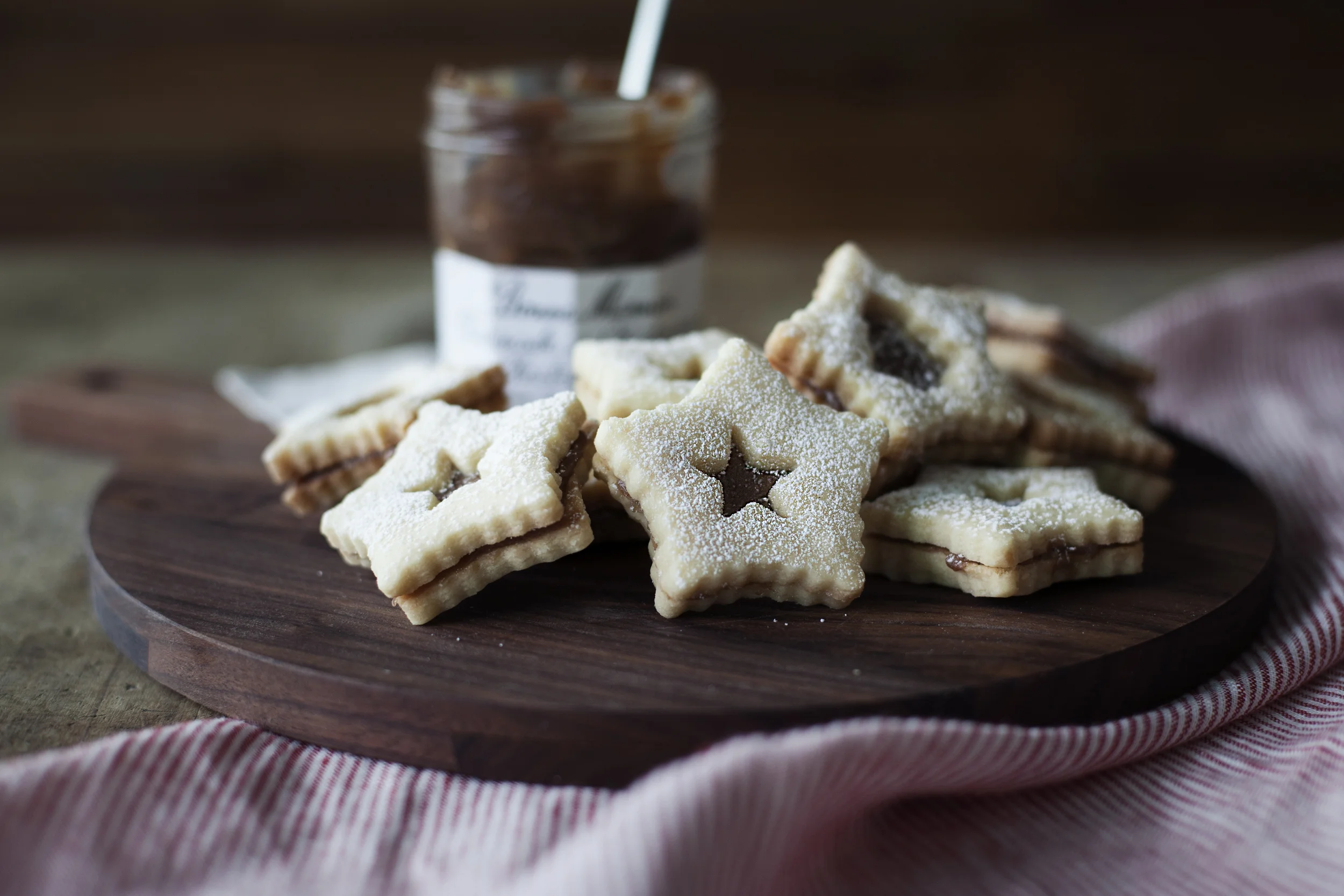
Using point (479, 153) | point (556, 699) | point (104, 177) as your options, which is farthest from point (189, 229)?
point (556, 699)

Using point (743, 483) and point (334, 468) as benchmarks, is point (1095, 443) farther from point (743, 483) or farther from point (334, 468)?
point (334, 468)

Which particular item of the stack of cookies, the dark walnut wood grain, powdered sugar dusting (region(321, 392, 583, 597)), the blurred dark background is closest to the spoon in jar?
the stack of cookies

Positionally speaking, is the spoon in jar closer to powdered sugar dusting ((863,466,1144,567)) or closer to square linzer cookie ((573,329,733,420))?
square linzer cookie ((573,329,733,420))

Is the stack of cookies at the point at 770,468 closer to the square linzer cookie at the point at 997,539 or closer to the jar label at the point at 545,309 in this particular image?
the square linzer cookie at the point at 997,539

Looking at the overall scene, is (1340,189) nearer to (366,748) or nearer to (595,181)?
(595,181)

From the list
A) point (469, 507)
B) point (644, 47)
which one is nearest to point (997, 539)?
point (469, 507)

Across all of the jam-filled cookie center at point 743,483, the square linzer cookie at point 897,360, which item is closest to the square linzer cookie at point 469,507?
the jam-filled cookie center at point 743,483

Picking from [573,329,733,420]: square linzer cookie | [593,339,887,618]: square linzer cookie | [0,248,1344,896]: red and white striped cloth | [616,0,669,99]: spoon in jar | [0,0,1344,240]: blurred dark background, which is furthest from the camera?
[0,0,1344,240]: blurred dark background
